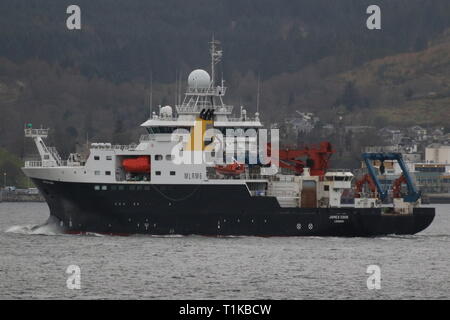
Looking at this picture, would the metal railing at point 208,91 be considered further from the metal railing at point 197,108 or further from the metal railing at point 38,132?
the metal railing at point 38,132

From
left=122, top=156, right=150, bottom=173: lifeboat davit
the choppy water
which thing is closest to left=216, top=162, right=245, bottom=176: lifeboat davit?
the choppy water

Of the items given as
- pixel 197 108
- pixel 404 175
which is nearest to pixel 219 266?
pixel 197 108

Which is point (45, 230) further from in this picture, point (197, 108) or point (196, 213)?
point (197, 108)

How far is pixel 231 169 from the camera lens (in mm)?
71438

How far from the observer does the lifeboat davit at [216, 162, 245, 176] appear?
71.4 metres

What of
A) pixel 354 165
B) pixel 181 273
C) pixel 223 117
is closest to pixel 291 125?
pixel 354 165

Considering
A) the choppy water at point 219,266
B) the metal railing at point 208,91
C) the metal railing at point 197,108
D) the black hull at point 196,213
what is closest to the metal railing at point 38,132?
the black hull at point 196,213

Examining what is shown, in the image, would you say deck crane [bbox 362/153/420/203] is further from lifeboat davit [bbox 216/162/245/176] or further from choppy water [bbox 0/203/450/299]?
lifeboat davit [bbox 216/162/245/176]

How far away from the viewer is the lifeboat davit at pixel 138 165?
7181 centimetres

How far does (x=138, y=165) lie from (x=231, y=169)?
206 inches

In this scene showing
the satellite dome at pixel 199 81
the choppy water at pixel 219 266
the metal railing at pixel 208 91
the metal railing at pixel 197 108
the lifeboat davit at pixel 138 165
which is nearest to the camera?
the choppy water at pixel 219 266

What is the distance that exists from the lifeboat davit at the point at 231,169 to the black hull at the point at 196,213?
1023 millimetres

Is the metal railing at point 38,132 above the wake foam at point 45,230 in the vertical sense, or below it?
above
